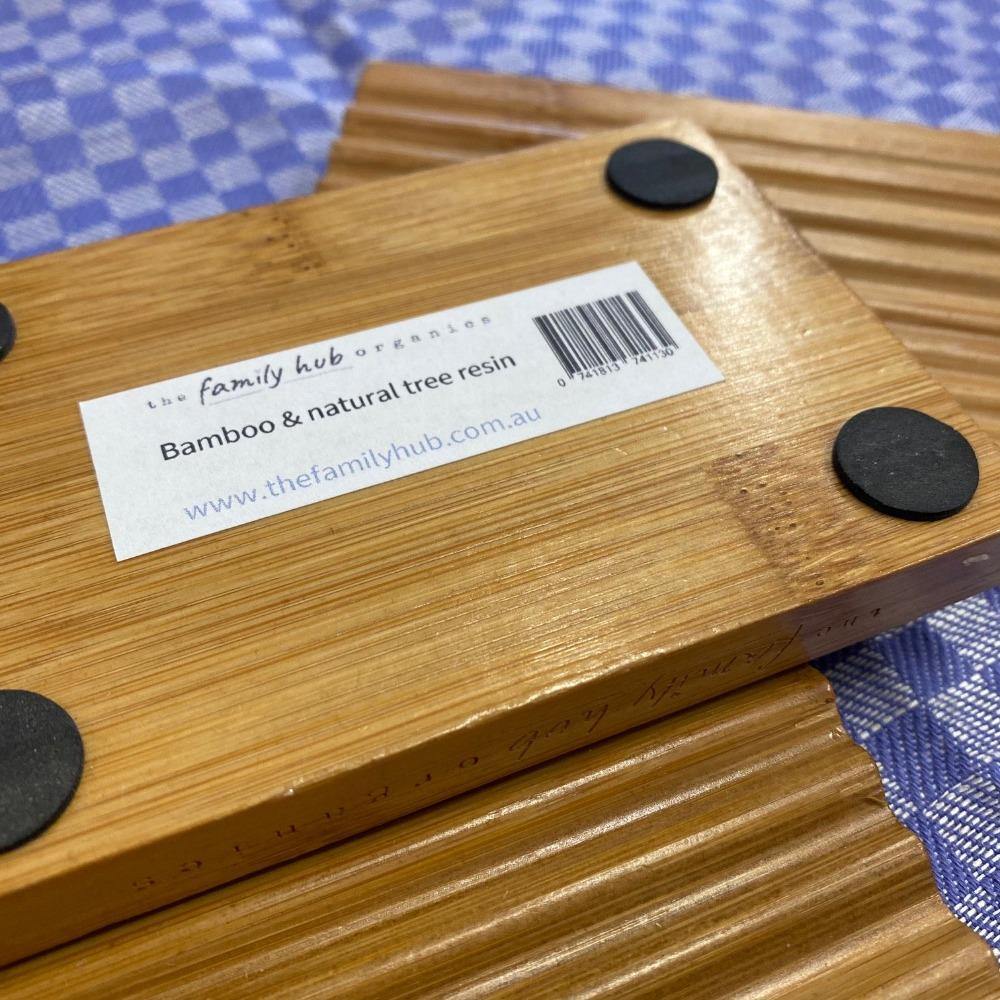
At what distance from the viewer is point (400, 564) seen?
60 centimetres

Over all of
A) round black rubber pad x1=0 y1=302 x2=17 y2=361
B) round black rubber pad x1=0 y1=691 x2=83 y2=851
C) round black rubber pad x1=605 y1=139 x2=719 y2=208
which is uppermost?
round black rubber pad x1=605 y1=139 x2=719 y2=208

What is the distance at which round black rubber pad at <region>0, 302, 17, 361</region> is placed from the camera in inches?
27.0

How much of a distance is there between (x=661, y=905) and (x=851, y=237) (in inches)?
25.5

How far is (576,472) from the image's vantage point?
0.65m

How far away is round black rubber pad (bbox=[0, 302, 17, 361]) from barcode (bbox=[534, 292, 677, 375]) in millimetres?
359

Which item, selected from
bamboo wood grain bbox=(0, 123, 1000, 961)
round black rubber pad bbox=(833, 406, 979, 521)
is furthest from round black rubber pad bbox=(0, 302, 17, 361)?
round black rubber pad bbox=(833, 406, 979, 521)

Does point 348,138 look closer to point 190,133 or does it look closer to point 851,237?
point 190,133

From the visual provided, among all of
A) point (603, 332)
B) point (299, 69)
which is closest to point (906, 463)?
point (603, 332)

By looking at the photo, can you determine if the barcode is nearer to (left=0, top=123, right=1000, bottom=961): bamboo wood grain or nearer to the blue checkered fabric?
(left=0, top=123, right=1000, bottom=961): bamboo wood grain

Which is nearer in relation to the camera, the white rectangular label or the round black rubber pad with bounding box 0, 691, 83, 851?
the round black rubber pad with bounding box 0, 691, 83, 851

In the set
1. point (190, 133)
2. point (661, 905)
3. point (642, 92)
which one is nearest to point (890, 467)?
point (661, 905)

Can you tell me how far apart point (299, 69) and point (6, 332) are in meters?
0.55

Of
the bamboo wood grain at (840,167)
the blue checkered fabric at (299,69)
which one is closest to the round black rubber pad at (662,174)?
the bamboo wood grain at (840,167)

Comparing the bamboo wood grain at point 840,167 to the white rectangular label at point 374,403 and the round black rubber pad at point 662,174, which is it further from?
the white rectangular label at point 374,403
